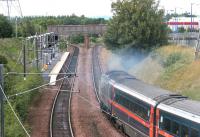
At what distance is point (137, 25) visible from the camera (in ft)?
163

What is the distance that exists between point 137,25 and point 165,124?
31156mm

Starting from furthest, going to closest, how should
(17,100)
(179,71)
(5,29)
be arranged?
(5,29) < (179,71) < (17,100)

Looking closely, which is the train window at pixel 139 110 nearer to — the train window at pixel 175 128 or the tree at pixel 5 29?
the train window at pixel 175 128

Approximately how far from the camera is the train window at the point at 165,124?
62.9 feet

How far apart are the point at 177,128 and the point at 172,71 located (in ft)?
72.1

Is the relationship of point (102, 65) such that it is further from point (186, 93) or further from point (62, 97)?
point (186, 93)

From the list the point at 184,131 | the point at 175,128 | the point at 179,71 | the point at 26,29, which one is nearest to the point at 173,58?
the point at 179,71

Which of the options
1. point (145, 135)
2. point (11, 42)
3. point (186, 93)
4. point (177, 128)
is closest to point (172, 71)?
point (186, 93)

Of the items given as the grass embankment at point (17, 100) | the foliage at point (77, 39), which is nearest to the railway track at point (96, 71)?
the grass embankment at point (17, 100)

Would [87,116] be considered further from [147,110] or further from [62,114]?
[147,110]

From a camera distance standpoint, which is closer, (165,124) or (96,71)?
(165,124)

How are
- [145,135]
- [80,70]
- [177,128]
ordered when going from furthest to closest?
[80,70], [145,135], [177,128]

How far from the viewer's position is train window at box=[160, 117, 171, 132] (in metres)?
19.2

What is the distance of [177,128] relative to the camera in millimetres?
18438
